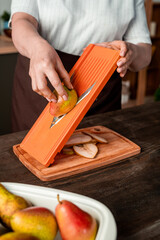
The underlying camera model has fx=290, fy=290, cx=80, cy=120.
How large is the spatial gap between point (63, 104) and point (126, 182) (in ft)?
0.86

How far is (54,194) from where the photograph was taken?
1.55 feet

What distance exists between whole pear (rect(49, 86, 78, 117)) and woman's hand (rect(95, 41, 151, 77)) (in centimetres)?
16

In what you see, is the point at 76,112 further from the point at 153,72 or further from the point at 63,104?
the point at 153,72

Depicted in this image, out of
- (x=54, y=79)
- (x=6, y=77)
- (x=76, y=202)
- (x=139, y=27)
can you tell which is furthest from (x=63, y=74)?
(x=6, y=77)

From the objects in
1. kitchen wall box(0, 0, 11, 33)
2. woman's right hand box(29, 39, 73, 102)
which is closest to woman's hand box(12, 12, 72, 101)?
woman's right hand box(29, 39, 73, 102)

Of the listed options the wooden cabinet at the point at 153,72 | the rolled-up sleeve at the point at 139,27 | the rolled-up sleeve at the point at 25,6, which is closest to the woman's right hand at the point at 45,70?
the rolled-up sleeve at the point at 25,6

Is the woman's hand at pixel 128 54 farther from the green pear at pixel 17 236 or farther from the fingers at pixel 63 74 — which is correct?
the green pear at pixel 17 236

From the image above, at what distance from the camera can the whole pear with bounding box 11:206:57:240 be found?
40cm

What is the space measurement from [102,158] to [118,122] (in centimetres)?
30

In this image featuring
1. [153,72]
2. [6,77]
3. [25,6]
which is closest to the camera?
[25,6]

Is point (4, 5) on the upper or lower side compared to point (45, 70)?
lower

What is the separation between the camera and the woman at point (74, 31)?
1072 mm

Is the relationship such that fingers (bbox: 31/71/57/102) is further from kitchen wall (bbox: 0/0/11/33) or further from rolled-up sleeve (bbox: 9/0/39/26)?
kitchen wall (bbox: 0/0/11/33)

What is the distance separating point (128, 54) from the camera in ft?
2.92
